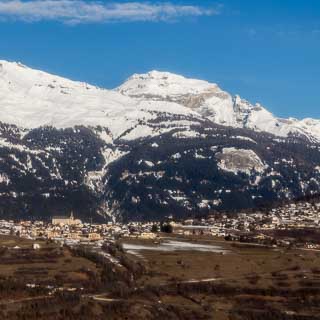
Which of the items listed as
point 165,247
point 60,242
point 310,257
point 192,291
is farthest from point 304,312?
point 60,242

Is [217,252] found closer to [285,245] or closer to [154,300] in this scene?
[285,245]

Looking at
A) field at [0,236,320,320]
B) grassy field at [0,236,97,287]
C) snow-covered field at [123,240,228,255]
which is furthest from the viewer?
snow-covered field at [123,240,228,255]

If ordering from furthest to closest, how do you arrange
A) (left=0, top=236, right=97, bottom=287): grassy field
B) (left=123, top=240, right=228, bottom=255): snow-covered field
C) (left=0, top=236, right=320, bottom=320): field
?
(left=123, top=240, right=228, bottom=255): snow-covered field
(left=0, top=236, right=97, bottom=287): grassy field
(left=0, top=236, right=320, bottom=320): field

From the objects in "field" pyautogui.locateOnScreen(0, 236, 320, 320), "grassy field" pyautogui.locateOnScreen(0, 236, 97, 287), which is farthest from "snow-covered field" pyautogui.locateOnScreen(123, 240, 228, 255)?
"grassy field" pyautogui.locateOnScreen(0, 236, 97, 287)

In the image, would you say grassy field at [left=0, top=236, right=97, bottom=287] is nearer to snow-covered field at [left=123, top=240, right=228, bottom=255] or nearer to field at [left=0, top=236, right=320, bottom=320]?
field at [left=0, top=236, right=320, bottom=320]

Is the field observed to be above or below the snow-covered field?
below

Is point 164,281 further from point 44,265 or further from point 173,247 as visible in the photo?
point 173,247

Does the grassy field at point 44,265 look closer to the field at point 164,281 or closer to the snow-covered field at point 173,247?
the field at point 164,281

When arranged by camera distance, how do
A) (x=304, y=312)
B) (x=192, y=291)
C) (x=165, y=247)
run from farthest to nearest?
1. (x=165, y=247)
2. (x=192, y=291)
3. (x=304, y=312)
